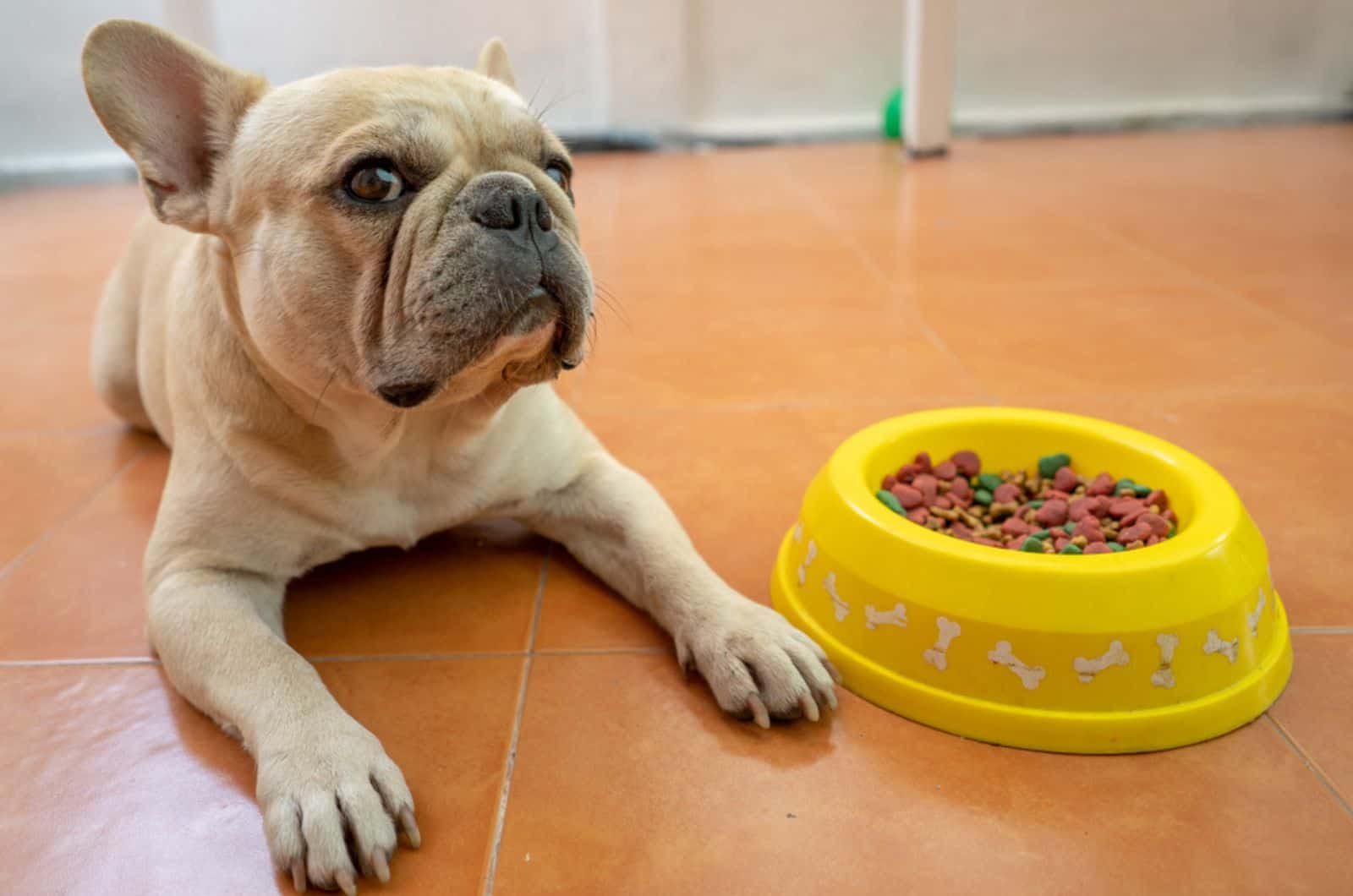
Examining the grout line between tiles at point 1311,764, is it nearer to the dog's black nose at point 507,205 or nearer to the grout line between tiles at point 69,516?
the dog's black nose at point 507,205

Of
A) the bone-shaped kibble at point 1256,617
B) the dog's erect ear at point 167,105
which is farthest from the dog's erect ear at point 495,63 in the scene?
the bone-shaped kibble at point 1256,617

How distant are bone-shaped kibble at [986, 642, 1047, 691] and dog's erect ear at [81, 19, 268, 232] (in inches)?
51.9

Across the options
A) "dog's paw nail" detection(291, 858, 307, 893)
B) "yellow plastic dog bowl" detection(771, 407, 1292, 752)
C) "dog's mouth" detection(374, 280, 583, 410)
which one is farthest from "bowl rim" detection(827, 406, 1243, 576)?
"dog's paw nail" detection(291, 858, 307, 893)

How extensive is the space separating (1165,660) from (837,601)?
444 millimetres

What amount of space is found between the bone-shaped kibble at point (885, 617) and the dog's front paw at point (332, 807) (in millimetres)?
663

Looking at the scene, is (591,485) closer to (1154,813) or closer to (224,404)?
(224,404)

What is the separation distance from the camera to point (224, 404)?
5.78 ft

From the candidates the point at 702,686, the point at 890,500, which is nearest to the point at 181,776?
the point at 702,686

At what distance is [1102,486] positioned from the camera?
1834 mm

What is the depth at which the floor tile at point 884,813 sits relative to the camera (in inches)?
50.3

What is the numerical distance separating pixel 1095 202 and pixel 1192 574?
153 inches

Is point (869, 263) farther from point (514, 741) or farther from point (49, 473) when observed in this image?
point (514, 741)

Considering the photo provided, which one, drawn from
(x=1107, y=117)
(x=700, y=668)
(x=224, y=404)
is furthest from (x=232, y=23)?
(x=700, y=668)

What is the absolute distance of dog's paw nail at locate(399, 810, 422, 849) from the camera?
1.35 m
